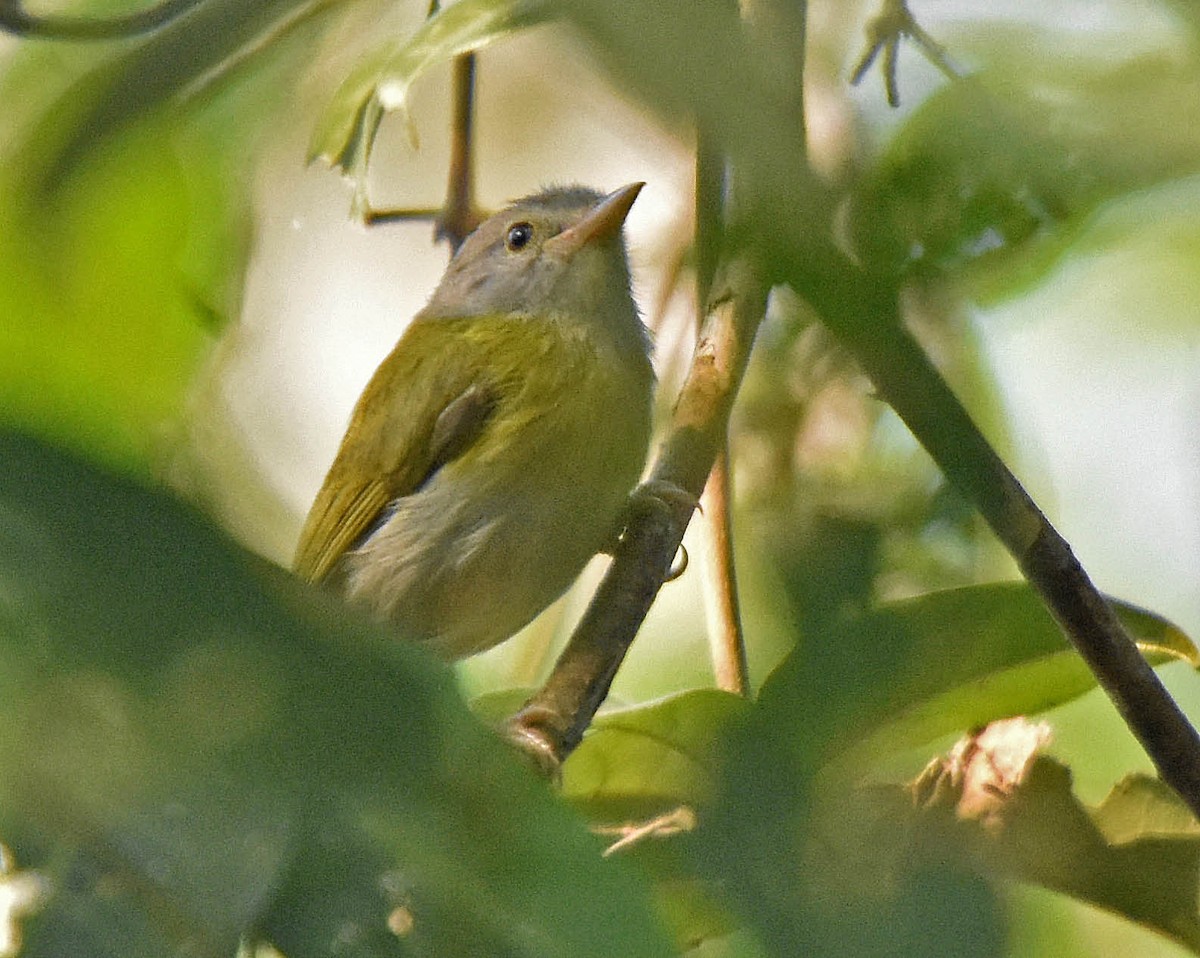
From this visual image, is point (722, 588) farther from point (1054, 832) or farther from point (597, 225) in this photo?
point (597, 225)

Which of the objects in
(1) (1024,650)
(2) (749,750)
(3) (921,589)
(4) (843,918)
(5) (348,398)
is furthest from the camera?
(5) (348,398)

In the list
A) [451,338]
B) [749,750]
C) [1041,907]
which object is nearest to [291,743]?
[749,750]

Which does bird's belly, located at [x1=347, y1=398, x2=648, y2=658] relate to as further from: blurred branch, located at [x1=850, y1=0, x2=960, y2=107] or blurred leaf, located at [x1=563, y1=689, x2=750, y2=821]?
blurred branch, located at [x1=850, y1=0, x2=960, y2=107]

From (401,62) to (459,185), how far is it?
0.91m

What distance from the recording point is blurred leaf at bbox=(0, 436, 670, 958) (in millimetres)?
416

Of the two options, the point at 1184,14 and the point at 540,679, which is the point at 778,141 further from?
→ the point at 540,679

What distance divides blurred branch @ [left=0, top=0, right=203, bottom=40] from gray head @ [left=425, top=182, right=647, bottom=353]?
1658mm

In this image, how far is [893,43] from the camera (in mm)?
901

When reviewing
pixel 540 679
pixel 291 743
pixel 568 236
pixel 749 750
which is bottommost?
pixel 540 679

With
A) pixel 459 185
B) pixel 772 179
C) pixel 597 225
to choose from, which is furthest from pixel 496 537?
pixel 772 179

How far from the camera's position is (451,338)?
285 centimetres

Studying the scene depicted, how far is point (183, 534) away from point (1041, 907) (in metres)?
0.55

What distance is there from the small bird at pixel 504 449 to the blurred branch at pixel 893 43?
1303 millimetres

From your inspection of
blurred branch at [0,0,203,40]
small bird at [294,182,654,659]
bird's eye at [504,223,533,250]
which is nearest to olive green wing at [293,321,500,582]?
small bird at [294,182,654,659]
